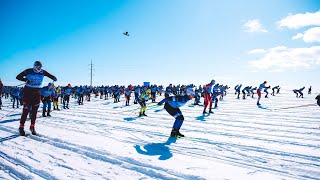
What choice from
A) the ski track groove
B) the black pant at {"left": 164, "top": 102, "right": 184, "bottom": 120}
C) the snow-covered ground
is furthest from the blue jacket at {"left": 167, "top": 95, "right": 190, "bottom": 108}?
the ski track groove

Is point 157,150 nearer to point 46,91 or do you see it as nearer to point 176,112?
point 176,112

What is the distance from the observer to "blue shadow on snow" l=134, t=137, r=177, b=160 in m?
4.83

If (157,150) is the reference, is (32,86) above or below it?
above

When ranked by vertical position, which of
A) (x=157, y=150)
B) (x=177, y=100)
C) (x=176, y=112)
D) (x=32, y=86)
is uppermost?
(x=32, y=86)

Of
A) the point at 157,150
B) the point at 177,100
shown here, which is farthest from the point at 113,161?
the point at 177,100

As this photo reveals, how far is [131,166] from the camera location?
4.08 m

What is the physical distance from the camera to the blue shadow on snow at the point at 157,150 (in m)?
4.83

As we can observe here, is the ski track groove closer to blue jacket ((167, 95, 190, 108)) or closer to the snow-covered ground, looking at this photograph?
the snow-covered ground

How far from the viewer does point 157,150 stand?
5219 mm

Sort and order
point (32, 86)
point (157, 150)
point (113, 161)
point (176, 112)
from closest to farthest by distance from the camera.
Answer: point (113, 161) → point (157, 150) → point (32, 86) → point (176, 112)

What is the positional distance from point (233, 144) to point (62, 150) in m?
4.14

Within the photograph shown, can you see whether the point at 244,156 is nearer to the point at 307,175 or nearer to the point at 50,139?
the point at 307,175

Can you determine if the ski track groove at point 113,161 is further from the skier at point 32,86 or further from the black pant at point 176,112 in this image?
the black pant at point 176,112

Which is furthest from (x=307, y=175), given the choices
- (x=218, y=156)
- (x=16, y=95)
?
(x=16, y=95)
